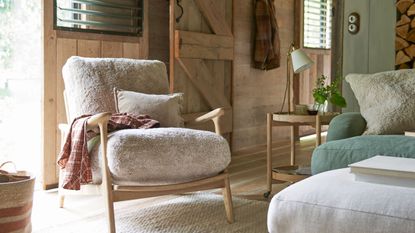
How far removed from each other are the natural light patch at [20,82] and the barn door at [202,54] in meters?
1.11

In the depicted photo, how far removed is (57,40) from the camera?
11.3ft

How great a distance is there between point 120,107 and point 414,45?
2141 mm

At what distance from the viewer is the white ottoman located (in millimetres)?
1393

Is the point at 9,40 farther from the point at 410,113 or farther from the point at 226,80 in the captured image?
the point at 410,113

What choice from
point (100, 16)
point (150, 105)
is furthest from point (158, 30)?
point (150, 105)

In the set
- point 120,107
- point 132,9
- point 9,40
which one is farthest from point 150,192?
point 132,9

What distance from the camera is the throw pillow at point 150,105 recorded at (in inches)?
116

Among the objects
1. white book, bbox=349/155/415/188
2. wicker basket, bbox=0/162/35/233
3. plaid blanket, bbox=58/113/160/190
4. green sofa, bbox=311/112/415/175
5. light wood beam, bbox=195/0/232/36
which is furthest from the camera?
light wood beam, bbox=195/0/232/36

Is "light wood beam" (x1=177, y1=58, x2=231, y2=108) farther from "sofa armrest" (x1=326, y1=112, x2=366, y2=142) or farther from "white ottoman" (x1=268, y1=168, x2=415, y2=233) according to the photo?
"white ottoman" (x1=268, y1=168, x2=415, y2=233)

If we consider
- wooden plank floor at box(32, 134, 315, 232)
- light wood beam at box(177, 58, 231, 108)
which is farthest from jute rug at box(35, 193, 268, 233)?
light wood beam at box(177, 58, 231, 108)

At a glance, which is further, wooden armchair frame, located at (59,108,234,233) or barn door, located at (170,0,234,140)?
barn door, located at (170,0,234,140)

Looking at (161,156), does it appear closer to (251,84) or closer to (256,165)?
(256,165)

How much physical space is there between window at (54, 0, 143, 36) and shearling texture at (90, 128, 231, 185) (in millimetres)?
1359

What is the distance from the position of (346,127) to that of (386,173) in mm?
1199
